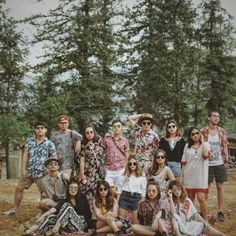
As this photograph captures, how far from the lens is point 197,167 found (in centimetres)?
721

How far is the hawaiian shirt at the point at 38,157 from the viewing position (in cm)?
764

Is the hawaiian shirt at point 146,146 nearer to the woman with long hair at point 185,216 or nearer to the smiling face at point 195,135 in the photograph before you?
the smiling face at point 195,135

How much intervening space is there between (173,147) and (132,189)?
3.33 ft

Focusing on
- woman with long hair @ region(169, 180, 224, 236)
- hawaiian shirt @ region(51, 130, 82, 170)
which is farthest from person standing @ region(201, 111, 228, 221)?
hawaiian shirt @ region(51, 130, 82, 170)

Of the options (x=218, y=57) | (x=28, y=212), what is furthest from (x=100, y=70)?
(x=28, y=212)

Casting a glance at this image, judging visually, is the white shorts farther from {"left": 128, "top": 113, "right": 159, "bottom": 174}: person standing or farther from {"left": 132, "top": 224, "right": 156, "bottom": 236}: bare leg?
{"left": 132, "top": 224, "right": 156, "bottom": 236}: bare leg

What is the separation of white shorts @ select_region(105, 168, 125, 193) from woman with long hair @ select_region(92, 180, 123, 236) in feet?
1.53

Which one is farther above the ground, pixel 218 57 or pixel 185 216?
pixel 218 57

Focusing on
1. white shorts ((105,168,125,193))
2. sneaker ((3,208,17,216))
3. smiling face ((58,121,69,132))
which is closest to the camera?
white shorts ((105,168,125,193))

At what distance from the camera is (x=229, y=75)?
2236cm

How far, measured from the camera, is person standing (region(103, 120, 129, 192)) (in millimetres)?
7527

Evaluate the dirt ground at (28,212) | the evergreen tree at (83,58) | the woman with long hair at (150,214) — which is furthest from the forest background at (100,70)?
the woman with long hair at (150,214)

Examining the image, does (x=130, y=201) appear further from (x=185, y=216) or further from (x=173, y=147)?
(x=173, y=147)

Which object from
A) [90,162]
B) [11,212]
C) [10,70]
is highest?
[10,70]
